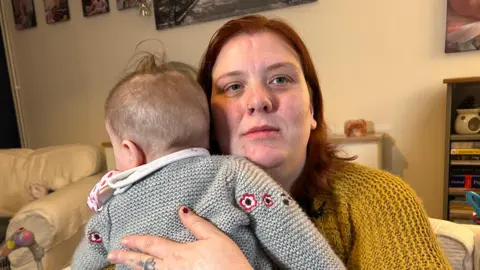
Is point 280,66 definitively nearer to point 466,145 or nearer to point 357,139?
point 357,139

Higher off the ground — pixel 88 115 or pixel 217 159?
pixel 217 159

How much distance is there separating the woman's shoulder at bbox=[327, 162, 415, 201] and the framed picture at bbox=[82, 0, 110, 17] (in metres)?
3.00

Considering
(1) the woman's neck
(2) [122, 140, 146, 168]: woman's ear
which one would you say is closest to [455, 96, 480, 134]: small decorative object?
(1) the woman's neck

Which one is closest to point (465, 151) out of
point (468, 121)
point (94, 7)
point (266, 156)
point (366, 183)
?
point (468, 121)

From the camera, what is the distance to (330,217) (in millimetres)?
966

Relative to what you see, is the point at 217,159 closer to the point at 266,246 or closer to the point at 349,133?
the point at 266,246

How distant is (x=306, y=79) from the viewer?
1.07 m

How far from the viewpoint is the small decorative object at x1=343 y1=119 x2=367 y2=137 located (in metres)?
2.48

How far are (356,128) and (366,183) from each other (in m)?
1.63

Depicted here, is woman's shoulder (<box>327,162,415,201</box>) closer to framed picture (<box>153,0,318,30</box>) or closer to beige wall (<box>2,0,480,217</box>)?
beige wall (<box>2,0,480,217</box>)

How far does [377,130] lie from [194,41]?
163 cm

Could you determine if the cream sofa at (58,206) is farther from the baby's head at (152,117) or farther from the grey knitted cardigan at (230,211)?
the baby's head at (152,117)

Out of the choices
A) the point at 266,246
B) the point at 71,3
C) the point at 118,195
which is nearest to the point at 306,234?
the point at 266,246

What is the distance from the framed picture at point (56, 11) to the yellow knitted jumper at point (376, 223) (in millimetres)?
3438
